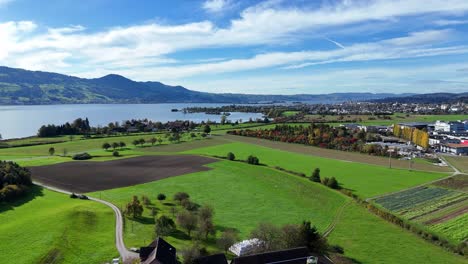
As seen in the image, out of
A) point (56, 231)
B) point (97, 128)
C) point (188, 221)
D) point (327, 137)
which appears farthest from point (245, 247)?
point (97, 128)

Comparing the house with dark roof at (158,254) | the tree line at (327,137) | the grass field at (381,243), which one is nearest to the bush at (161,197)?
the house with dark roof at (158,254)

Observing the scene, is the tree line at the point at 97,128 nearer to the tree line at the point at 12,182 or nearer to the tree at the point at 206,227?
the tree line at the point at 12,182

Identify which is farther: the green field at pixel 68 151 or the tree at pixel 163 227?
the green field at pixel 68 151

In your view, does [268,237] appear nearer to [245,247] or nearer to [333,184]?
[245,247]

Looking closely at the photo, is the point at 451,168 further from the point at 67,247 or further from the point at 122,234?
the point at 67,247

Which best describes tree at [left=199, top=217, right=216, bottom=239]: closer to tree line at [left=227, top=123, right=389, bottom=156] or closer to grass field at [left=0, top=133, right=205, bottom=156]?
tree line at [left=227, top=123, right=389, bottom=156]
